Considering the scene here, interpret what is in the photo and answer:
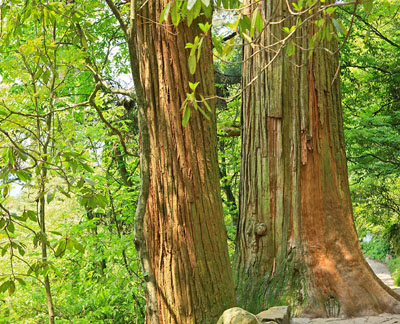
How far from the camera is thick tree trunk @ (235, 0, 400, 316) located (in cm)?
466

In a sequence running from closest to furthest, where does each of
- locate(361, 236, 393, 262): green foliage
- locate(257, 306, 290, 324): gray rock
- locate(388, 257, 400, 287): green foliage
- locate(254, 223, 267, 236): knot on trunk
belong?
locate(257, 306, 290, 324): gray rock → locate(254, 223, 267, 236): knot on trunk → locate(388, 257, 400, 287): green foliage → locate(361, 236, 393, 262): green foliage

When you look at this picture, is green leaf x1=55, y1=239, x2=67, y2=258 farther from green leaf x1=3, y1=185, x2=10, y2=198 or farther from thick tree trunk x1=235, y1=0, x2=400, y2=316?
thick tree trunk x1=235, y1=0, x2=400, y2=316

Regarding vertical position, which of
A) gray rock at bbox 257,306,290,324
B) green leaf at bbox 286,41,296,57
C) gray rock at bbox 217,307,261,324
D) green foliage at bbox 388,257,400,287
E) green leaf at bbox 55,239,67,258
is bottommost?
green foliage at bbox 388,257,400,287

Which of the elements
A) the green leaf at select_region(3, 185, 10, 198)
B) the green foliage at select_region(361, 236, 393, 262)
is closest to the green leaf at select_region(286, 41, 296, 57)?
the green leaf at select_region(3, 185, 10, 198)

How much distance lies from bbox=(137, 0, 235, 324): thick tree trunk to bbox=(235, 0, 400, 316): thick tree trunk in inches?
72.7

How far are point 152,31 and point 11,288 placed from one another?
1946mm

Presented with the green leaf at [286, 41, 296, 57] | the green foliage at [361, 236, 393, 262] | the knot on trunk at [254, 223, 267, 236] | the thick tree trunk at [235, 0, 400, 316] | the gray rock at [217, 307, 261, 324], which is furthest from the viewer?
the green foliage at [361, 236, 393, 262]

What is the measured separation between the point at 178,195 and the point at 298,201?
2350 mm

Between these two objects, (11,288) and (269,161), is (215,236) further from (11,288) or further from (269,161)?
(269,161)

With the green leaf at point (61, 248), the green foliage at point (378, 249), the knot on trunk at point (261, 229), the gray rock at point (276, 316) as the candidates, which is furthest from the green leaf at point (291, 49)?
the green foliage at point (378, 249)

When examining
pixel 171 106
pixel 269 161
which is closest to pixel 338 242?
pixel 269 161

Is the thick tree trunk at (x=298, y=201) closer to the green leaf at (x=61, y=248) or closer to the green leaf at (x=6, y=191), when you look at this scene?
the green leaf at (x=61, y=248)

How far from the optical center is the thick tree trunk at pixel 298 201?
15.3 ft

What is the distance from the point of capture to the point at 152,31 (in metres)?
3.16
